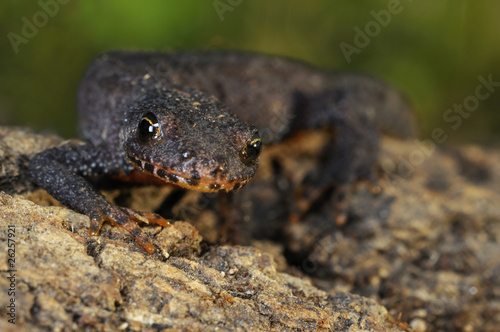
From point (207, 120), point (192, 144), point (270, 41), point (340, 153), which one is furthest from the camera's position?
point (270, 41)

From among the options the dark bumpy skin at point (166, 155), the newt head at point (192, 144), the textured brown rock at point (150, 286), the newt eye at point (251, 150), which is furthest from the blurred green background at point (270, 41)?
the textured brown rock at point (150, 286)

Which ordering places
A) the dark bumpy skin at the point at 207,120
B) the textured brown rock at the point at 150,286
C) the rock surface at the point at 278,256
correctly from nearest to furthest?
the textured brown rock at the point at 150,286
the rock surface at the point at 278,256
the dark bumpy skin at the point at 207,120

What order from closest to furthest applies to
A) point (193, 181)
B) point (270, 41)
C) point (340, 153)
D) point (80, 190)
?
1. point (193, 181)
2. point (80, 190)
3. point (340, 153)
4. point (270, 41)

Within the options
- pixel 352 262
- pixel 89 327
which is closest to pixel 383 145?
pixel 352 262

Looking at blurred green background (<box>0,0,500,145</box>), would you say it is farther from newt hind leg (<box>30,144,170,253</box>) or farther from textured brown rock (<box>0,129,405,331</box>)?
textured brown rock (<box>0,129,405,331</box>)

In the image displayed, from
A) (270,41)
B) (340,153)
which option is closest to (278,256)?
(340,153)

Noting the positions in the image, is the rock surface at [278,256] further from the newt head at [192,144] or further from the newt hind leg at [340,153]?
the newt head at [192,144]

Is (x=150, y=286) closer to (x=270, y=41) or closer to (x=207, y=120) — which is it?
(x=207, y=120)
